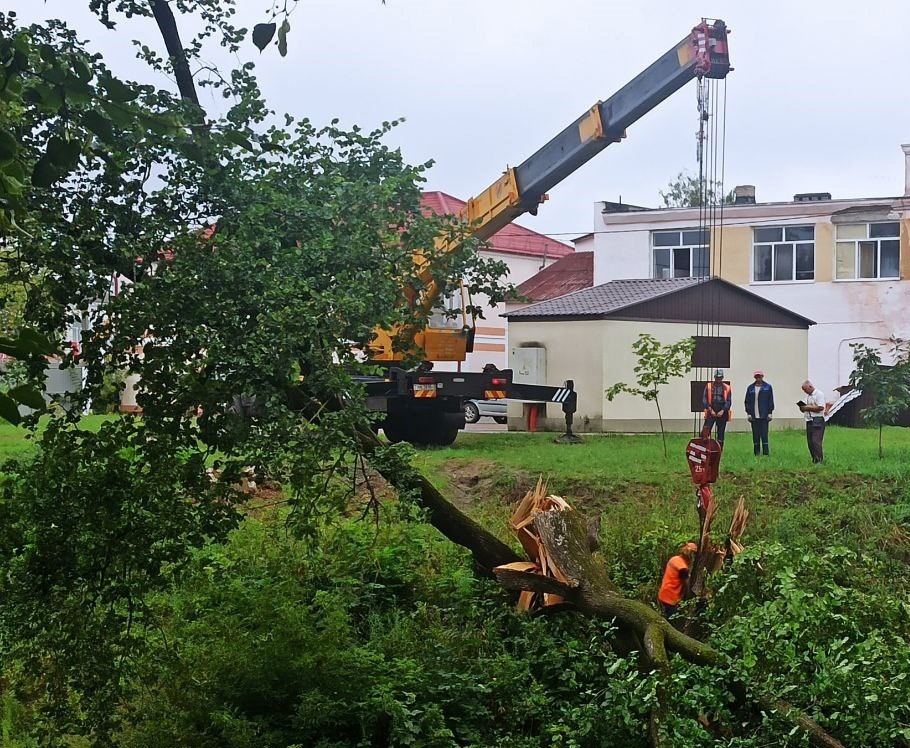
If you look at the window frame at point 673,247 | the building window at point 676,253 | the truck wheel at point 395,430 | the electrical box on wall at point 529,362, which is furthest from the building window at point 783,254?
the truck wheel at point 395,430

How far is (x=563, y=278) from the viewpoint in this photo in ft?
118

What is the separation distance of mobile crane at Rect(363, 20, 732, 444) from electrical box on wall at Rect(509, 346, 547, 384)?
3745mm

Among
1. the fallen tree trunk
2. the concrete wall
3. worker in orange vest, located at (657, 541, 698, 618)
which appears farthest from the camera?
the concrete wall

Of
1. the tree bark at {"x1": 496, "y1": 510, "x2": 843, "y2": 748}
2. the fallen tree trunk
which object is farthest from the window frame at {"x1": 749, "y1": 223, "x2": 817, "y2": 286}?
the tree bark at {"x1": 496, "y1": 510, "x2": 843, "y2": 748}

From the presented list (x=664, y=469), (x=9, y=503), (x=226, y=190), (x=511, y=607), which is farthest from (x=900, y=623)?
(x=664, y=469)

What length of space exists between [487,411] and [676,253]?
34.5ft

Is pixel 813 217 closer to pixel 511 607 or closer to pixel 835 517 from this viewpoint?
pixel 835 517

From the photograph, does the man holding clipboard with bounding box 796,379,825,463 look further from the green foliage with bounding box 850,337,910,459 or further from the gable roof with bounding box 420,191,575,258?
the gable roof with bounding box 420,191,575,258

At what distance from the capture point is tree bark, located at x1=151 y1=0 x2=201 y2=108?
749 cm

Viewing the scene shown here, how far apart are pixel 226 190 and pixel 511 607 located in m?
4.46

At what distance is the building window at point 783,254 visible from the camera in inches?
1235

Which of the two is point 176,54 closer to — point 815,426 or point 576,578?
point 576,578

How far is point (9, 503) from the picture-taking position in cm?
706

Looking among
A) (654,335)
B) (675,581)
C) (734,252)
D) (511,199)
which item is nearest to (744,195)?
(734,252)
